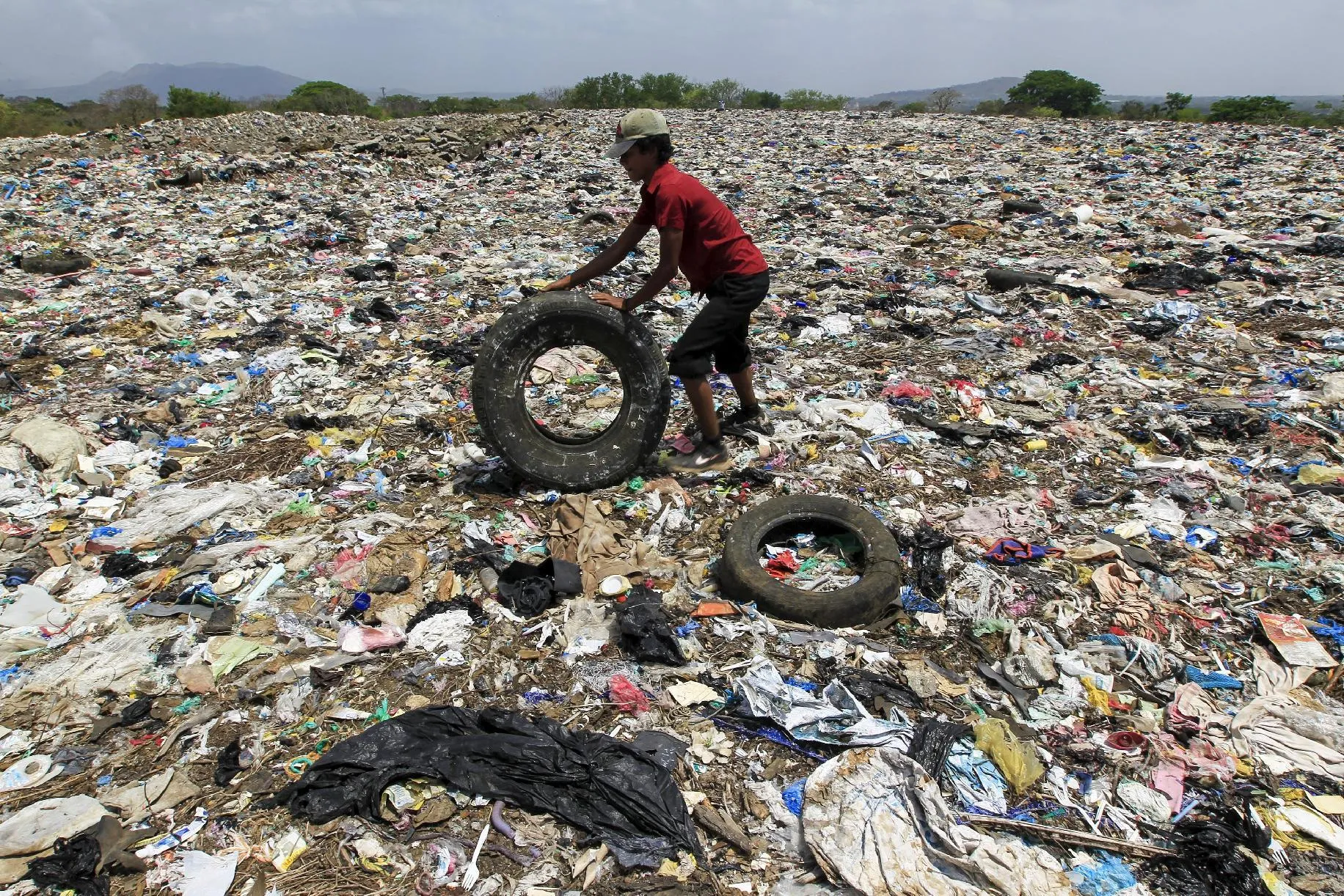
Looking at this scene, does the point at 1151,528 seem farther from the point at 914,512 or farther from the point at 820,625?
the point at 820,625

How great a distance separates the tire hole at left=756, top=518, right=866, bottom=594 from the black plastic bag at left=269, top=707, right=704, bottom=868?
1234 millimetres

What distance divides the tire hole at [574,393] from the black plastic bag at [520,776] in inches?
87.6

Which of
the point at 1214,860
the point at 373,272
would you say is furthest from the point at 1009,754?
the point at 373,272

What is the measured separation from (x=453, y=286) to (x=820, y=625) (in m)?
5.73

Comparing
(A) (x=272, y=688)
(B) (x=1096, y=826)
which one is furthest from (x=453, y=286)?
(B) (x=1096, y=826)

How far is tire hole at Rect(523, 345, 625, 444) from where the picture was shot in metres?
4.77

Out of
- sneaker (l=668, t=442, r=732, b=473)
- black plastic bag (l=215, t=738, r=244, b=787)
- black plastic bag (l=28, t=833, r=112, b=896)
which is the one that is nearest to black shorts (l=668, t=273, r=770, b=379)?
sneaker (l=668, t=442, r=732, b=473)

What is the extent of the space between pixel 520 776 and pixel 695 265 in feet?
8.89

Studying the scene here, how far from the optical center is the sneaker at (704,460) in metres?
4.16

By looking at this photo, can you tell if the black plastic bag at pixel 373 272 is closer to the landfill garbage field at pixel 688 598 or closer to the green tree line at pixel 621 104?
the landfill garbage field at pixel 688 598

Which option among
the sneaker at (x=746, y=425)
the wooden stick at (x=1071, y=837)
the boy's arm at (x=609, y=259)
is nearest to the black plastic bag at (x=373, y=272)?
the boy's arm at (x=609, y=259)

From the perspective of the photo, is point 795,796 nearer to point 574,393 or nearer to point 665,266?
point 665,266

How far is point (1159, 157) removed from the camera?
12.0 m

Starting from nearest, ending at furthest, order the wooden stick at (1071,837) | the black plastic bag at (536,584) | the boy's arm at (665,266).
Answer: the wooden stick at (1071,837) < the black plastic bag at (536,584) < the boy's arm at (665,266)
